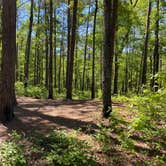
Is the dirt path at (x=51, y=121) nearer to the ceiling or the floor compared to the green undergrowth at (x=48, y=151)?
nearer to the ceiling

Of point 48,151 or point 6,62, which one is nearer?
point 48,151

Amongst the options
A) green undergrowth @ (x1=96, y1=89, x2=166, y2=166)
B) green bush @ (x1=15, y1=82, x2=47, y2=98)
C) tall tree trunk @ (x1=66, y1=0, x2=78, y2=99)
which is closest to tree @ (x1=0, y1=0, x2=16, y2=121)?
green undergrowth @ (x1=96, y1=89, x2=166, y2=166)

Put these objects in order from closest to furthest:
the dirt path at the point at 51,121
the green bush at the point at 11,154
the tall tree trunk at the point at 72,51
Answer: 1. the green bush at the point at 11,154
2. the dirt path at the point at 51,121
3. the tall tree trunk at the point at 72,51

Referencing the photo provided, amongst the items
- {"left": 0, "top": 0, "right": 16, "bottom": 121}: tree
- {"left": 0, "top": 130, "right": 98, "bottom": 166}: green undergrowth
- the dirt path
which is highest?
{"left": 0, "top": 0, "right": 16, "bottom": 121}: tree

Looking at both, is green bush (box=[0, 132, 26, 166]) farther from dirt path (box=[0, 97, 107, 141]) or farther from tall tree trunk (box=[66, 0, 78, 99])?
tall tree trunk (box=[66, 0, 78, 99])

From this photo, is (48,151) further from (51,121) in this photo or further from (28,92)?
(28,92)

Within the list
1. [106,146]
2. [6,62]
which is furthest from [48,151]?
[6,62]

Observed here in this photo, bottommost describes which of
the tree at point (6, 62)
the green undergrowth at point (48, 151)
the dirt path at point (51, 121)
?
the green undergrowth at point (48, 151)

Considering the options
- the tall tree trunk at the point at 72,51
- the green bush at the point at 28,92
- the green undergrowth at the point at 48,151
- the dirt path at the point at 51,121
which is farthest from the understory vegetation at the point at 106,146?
the green bush at the point at 28,92

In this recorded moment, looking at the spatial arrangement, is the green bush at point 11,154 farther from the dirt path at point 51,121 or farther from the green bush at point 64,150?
the dirt path at point 51,121

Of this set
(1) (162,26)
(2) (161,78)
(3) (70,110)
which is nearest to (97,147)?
(2) (161,78)

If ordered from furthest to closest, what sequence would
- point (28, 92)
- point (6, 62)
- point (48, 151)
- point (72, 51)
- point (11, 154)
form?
point (28, 92), point (72, 51), point (6, 62), point (48, 151), point (11, 154)

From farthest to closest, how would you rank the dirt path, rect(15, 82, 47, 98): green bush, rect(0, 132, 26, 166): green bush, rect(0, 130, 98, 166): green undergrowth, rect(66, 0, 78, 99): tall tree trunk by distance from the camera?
rect(15, 82, 47, 98): green bush, rect(66, 0, 78, 99): tall tree trunk, the dirt path, rect(0, 130, 98, 166): green undergrowth, rect(0, 132, 26, 166): green bush

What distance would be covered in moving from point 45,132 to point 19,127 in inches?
36.5
